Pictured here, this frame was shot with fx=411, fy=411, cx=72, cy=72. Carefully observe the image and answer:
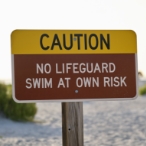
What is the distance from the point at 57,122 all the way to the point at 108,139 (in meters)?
2.55

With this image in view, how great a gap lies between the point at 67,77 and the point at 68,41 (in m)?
0.29

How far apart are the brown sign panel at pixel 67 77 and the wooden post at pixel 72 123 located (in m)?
0.10

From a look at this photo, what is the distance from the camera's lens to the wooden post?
3.41 meters

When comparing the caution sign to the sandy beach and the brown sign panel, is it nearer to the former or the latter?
the brown sign panel

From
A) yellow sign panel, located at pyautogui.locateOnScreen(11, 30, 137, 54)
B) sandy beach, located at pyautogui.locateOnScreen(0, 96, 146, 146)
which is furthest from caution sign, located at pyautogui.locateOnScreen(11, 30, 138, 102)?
sandy beach, located at pyautogui.locateOnScreen(0, 96, 146, 146)

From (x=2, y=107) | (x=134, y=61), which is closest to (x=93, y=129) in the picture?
(x=2, y=107)

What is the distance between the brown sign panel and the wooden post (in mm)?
97

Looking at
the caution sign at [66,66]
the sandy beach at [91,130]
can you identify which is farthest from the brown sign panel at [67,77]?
the sandy beach at [91,130]

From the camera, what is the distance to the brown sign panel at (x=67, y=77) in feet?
10.9

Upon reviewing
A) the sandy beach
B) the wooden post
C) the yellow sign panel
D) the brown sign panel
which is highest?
the yellow sign panel

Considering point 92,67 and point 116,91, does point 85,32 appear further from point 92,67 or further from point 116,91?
point 116,91

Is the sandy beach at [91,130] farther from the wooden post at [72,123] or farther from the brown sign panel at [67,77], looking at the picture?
the brown sign panel at [67,77]

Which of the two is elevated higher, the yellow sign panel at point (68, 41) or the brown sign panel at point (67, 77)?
the yellow sign panel at point (68, 41)

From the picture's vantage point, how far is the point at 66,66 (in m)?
3.34
